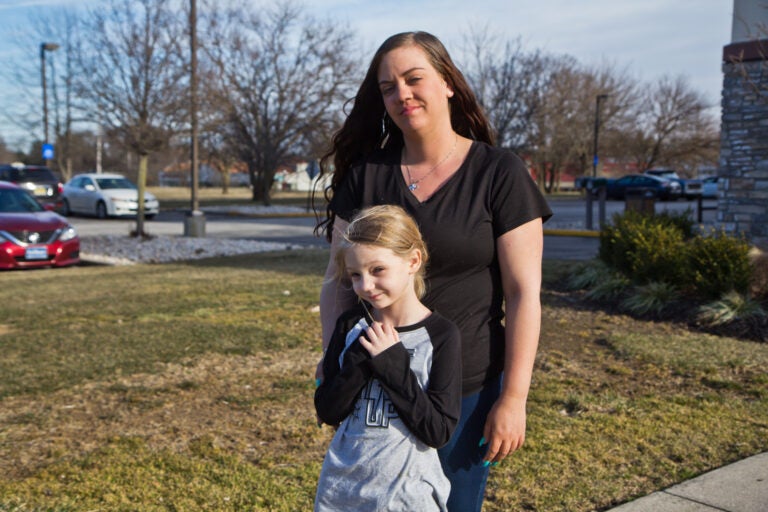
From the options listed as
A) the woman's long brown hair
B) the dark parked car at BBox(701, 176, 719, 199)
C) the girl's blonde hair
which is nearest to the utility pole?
the woman's long brown hair

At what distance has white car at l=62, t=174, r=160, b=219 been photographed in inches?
965

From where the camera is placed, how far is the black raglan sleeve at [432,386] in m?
1.88

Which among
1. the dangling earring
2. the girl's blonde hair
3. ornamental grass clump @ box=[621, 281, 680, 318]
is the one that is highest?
the dangling earring

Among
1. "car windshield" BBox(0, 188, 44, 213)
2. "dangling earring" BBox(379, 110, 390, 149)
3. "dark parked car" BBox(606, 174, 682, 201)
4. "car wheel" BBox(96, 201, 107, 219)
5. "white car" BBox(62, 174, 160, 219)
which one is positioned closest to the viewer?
"dangling earring" BBox(379, 110, 390, 149)

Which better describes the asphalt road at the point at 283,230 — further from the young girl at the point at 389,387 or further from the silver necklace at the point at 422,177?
the young girl at the point at 389,387

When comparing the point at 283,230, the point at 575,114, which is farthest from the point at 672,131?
the point at 283,230

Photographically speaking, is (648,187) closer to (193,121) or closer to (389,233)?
(193,121)

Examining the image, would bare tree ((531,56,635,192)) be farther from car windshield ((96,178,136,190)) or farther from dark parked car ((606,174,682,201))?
car windshield ((96,178,136,190))

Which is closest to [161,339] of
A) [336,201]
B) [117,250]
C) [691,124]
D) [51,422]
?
[51,422]

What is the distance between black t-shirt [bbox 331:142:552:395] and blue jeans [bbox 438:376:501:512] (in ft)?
0.18

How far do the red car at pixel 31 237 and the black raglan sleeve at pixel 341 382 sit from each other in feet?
36.7

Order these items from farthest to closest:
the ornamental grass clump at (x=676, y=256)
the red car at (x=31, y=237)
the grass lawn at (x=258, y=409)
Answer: the red car at (x=31, y=237) < the ornamental grass clump at (x=676, y=256) < the grass lawn at (x=258, y=409)

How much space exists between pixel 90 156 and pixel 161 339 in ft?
150

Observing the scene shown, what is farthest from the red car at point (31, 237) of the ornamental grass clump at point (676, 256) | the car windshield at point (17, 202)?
the ornamental grass clump at point (676, 256)
